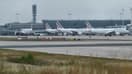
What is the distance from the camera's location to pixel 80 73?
57.8 feet

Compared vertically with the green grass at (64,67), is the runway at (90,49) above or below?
below

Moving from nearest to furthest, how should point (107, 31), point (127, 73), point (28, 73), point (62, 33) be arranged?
1. point (28, 73)
2. point (127, 73)
3. point (107, 31)
4. point (62, 33)

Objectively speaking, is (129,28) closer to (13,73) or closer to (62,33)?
(62,33)

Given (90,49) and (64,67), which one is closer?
(64,67)

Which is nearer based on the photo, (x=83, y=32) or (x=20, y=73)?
(x=20, y=73)

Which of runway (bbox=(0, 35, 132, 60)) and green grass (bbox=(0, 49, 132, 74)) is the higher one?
green grass (bbox=(0, 49, 132, 74))

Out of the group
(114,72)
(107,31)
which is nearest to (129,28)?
(107,31)

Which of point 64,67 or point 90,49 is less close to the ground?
point 64,67

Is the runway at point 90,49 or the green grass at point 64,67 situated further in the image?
the runway at point 90,49

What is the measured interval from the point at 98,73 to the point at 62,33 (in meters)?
148

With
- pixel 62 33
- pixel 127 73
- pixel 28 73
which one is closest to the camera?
pixel 28 73

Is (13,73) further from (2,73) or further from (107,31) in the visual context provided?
(107,31)

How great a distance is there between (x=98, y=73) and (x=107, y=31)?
138m

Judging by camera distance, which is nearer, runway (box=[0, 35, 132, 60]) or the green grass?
the green grass
